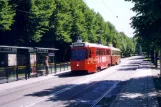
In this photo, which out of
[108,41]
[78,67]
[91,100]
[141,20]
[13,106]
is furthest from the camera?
[108,41]

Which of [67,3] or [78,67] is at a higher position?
[67,3]

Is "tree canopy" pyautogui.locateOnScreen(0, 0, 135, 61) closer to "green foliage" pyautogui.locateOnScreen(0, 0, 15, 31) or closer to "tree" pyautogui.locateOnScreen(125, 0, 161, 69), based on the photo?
"green foliage" pyautogui.locateOnScreen(0, 0, 15, 31)

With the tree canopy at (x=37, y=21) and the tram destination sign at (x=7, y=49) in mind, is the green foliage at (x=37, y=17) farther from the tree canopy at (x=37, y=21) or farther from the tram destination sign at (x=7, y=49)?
the tram destination sign at (x=7, y=49)

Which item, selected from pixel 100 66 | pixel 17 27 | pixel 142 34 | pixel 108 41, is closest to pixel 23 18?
pixel 17 27

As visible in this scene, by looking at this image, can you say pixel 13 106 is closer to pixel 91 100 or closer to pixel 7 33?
pixel 91 100

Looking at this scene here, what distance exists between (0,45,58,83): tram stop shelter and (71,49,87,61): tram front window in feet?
9.87

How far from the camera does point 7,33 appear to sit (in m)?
37.9

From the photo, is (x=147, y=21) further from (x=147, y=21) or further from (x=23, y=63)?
(x=23, y=63)

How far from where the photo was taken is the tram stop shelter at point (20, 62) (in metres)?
23.3

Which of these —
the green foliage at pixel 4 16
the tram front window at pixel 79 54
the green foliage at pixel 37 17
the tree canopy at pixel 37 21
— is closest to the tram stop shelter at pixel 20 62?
the tram front window at pixel 79 54

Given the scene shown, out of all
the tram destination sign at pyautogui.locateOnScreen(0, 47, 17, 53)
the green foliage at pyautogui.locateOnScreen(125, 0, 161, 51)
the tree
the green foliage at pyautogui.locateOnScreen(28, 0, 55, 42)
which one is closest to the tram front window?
the tram destination sign at pyautogui.locateOnScreen(0, 47, 17, 53)

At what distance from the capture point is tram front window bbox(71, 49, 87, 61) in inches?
1183

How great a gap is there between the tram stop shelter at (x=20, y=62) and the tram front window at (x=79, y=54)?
3.01 meters

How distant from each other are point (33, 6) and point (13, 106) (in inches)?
994
